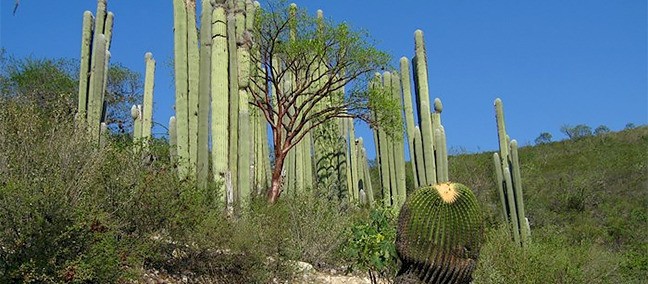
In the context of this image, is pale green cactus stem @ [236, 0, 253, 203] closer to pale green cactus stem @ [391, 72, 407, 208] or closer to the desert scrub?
the desert scrub

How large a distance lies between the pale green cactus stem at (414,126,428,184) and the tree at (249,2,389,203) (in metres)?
1.91

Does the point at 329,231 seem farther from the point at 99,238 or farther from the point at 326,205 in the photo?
the point at 99,238

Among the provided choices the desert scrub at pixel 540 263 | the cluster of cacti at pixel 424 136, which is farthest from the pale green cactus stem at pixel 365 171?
the desert scrub at pixel 540 263

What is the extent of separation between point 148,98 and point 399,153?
18.4 ft

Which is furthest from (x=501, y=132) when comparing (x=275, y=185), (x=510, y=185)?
(x=275, y=185)

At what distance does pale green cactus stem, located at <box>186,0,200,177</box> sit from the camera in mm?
12539

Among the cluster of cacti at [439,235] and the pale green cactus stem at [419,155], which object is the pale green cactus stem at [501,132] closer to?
the pale green cactus stem at [419,155]

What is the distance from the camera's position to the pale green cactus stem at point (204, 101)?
1231 cm

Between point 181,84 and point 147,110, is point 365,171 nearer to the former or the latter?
point 147,110

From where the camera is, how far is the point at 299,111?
1827 centimetres

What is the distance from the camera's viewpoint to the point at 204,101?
12656 millimetres

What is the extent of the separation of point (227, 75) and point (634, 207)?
2076cm

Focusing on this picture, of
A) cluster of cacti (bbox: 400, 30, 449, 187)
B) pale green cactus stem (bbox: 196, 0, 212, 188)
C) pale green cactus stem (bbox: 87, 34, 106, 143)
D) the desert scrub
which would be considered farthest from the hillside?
pale green cactus stem (bbox: 87, 34, 106, 143)

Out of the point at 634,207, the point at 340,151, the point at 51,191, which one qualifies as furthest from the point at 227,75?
the point at 634,207
